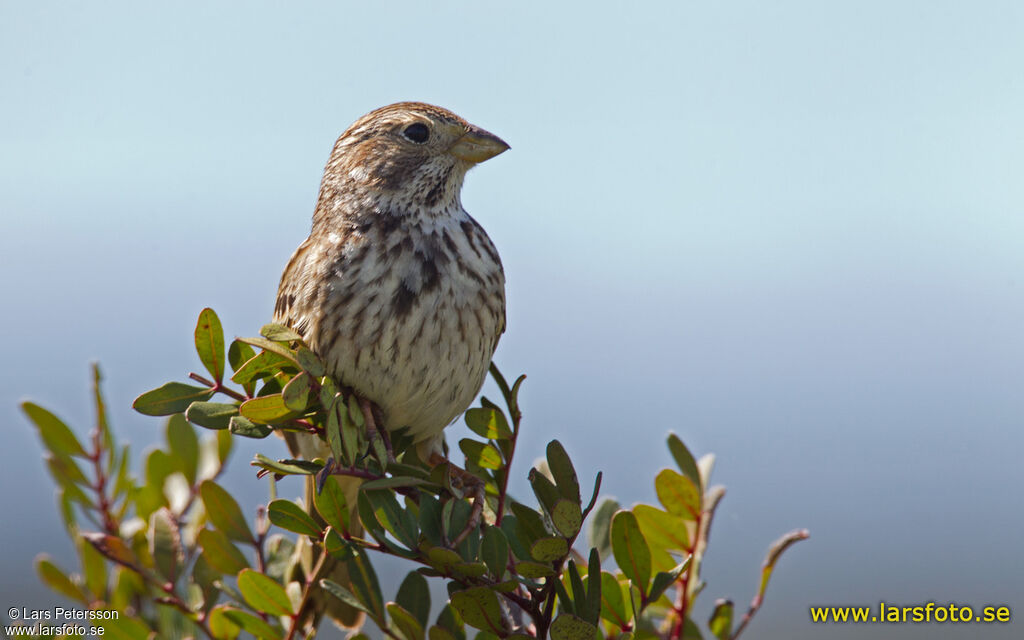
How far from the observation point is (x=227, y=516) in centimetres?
295

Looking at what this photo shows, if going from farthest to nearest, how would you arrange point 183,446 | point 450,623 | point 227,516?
point 183,446, point 227,516, point 450,623

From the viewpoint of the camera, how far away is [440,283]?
329cm

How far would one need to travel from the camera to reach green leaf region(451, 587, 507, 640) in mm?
2314

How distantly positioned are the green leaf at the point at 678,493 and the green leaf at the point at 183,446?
4.73 ft

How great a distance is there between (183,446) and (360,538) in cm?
82

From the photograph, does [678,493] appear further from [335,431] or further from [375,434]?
[335,431]

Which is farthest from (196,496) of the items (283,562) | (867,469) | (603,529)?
(867,469)

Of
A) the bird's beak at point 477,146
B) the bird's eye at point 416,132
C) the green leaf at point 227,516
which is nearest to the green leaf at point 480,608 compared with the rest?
the green leaf at point 227,516

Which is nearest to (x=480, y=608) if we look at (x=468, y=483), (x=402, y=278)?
(x=468, y=483)

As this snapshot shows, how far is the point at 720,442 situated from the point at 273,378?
302ft

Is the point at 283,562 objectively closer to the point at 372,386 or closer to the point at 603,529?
Answer: the point at 372,386

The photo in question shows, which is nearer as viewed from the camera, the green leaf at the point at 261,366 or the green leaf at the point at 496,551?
the green leaf at the point at 496,551

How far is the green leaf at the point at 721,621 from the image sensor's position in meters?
2.76

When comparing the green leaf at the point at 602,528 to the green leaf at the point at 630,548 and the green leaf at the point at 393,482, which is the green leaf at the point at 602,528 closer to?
the green leaf at the point at 630,548
